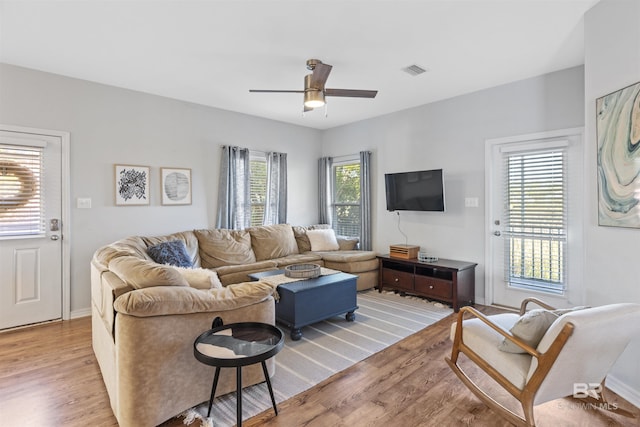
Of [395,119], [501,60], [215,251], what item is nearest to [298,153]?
[395,119]

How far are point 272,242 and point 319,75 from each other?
270 cm

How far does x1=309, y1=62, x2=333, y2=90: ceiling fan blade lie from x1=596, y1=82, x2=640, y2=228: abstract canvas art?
2.11 meters

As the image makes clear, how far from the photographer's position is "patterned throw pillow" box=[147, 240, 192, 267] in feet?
11.5

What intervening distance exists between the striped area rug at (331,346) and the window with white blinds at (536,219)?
1.03 meters

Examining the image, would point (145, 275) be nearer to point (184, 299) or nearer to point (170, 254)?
point (184, 299)

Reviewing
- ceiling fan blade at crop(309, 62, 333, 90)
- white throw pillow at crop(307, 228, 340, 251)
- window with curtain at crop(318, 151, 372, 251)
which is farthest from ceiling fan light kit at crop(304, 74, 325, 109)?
white throw pillow at crop(307, 228, 340, 251)

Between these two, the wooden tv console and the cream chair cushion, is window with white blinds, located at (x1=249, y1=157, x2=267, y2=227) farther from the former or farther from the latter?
the cream chair cushion

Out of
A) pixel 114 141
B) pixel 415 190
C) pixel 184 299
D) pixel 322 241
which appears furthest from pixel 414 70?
pixel 114 141

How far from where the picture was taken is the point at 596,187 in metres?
2.44

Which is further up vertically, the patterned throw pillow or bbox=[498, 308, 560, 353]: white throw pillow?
the patterned throw pillow

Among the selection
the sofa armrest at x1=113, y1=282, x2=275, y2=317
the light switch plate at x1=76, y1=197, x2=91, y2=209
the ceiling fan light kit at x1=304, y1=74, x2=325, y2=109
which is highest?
the ceiling fan light kit at x1=304, y1=74, x2=325, y2=109

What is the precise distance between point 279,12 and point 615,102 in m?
2.47

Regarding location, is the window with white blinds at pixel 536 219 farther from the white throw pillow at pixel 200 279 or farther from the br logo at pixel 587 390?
the white throw pillow at pixel 200 279

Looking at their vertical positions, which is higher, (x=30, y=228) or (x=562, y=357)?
(x=30, y=228)
